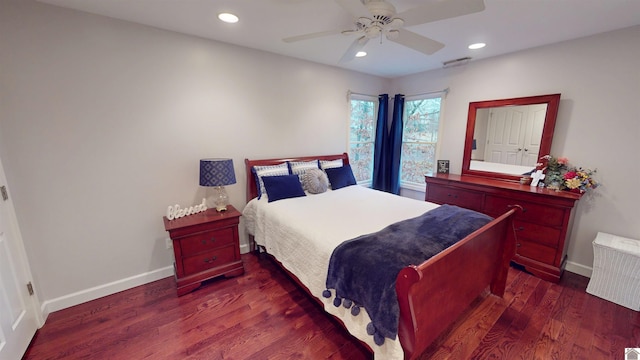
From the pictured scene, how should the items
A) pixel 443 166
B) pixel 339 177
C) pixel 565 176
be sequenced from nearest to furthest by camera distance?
pixel 565 176, pixel 339 177, pixel 443 166

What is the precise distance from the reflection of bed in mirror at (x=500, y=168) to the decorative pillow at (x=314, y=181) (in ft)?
6.94

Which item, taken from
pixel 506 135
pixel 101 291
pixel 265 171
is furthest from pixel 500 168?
pixel 101 291

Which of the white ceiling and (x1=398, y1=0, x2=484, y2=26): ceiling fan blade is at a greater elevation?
the white ceiling

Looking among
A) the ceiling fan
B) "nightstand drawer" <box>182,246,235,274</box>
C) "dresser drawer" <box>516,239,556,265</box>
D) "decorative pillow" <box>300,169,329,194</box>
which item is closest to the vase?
"dresser drawer" <box>516,239,556,265</box>

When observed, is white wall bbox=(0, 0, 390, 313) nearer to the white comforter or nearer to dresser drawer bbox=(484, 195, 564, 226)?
the white comforter

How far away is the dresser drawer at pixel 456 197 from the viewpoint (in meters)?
2.97

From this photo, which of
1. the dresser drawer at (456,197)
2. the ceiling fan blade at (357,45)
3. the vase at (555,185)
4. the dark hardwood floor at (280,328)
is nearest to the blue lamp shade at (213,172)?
the dark hardwood floor at (280,328)

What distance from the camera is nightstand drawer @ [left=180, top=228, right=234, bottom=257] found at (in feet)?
7.34

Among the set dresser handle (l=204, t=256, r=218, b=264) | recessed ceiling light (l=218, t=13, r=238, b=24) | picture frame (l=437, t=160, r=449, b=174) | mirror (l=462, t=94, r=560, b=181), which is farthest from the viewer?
picture frame (l=437, t=160, r=449, b=174)

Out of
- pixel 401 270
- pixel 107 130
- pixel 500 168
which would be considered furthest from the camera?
pixel 500 168

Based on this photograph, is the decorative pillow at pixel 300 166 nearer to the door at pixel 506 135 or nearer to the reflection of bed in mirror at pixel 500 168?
the reflection of bed in mirror at pixel 500 168

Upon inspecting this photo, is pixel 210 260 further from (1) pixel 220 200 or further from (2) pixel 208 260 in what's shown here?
(1) pixel 220 200

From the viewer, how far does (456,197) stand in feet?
10.4

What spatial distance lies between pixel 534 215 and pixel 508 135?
1055 millimetres
